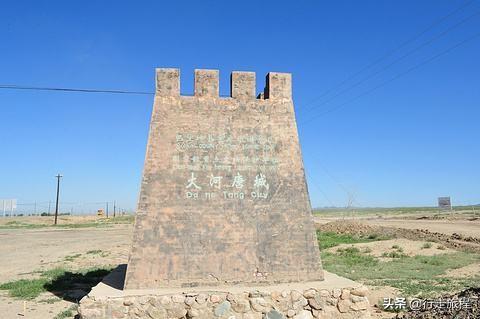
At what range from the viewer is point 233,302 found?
766 centimetres

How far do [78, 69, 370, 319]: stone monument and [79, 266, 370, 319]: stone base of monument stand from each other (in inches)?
0.7

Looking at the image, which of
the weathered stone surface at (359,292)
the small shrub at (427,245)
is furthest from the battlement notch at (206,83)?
the small shrub at (427,245)

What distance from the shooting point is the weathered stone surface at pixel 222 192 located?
8.16 metres

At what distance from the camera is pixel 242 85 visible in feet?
30.7

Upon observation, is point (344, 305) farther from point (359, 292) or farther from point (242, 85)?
point (242, 85)

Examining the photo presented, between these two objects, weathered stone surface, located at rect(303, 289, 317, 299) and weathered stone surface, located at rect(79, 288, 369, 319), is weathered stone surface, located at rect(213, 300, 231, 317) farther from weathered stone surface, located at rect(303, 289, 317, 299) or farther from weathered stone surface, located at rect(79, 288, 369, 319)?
weathered stone surface, located at rect(303, 289, 317, 299)

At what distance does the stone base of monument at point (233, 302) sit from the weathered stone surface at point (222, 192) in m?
0.39

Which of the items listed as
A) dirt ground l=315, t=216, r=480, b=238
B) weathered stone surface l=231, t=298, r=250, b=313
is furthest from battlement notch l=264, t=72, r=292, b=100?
dirt ground l=315, t=216, r=480, b=238

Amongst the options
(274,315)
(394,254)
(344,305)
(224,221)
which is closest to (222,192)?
(224,221)

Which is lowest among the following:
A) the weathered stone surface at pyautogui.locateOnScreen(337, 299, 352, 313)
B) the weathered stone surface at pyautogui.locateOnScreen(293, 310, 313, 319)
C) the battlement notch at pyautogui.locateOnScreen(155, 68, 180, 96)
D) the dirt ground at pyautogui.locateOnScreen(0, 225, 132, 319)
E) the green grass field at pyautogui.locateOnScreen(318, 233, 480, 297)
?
the dirt ground at pyautogui.locateOnScreen(0, 225, 132, 319)

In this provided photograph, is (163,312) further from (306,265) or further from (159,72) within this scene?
(159,72)

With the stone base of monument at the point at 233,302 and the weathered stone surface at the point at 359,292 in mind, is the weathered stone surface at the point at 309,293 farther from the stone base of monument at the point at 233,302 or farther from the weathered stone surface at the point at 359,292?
the weathered stone surface at the point at 359,292

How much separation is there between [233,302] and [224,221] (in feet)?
5.28

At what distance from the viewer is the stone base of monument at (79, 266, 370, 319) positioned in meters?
7.38
